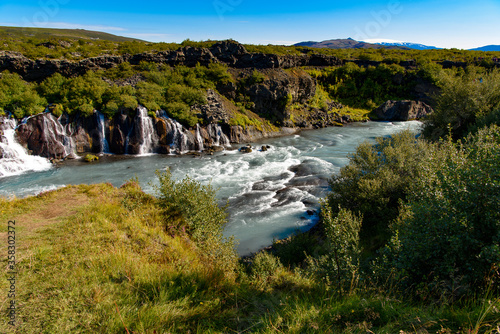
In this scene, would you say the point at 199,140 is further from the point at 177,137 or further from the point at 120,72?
the point at 120,72

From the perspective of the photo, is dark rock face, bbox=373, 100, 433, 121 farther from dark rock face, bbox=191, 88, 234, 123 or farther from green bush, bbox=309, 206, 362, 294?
green bush, bbox=309, 206, 362, 294

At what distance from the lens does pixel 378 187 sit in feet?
45.1

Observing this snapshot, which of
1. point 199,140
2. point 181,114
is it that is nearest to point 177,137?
point 199,140

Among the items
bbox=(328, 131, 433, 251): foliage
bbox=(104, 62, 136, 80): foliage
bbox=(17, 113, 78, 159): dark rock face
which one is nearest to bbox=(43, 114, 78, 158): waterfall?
bbox=(17, 113, 78, 159): dark rock face

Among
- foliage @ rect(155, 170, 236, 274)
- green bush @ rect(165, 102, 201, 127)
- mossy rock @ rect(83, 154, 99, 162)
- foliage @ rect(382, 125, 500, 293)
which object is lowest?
mossy rock @ rect(83, 154, 99, 162)

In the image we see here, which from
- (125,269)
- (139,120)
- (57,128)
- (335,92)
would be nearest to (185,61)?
(139,120)

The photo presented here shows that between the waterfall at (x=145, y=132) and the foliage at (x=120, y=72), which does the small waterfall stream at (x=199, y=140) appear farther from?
the foliage at (x=120, y=72)

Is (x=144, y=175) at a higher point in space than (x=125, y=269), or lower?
lower

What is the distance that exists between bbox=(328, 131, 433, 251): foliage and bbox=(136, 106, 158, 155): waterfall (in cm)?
2603

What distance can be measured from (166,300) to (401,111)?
218 ft

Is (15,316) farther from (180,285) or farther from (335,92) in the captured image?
(335,92)

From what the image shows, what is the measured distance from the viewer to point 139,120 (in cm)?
3284

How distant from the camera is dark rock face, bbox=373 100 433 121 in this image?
57.2 m

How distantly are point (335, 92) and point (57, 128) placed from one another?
65.0 m
